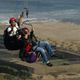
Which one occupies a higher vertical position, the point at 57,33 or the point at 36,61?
the point at 36,61

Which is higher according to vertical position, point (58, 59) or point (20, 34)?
point (20, 34)

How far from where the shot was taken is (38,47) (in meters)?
12.0

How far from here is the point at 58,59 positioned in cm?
1347

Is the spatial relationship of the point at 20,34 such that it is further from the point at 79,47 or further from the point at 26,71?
the point at 79,47

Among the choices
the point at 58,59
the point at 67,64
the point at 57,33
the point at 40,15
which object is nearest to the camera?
the point at 67,64

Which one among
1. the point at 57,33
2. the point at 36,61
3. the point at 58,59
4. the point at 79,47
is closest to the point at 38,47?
the point at 36,61

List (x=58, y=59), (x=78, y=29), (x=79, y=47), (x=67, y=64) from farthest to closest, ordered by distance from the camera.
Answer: (x=78, y=29) < (x=79, y=47) < (x=58, y=59) < (x=67, y=64)

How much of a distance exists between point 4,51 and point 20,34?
8.24 feet

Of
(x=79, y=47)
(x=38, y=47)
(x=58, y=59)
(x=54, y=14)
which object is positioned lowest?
(x=54, y=14)

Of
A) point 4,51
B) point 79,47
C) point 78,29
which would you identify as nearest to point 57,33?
point 78,29

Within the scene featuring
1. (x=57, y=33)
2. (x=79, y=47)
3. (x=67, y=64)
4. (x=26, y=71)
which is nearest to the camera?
(x=26, y=71)

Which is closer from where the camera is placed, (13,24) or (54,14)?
(13,24)

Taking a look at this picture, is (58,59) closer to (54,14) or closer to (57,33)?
(57,33)

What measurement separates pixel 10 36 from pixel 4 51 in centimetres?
250
